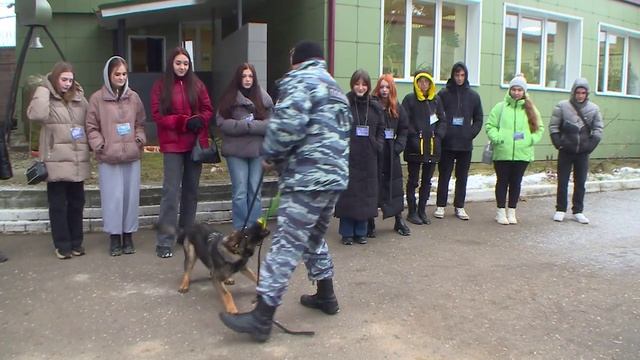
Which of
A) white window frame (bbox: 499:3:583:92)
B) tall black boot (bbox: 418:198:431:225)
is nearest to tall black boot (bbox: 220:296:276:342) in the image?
tall black boot (bbox: 418:198:431:225)

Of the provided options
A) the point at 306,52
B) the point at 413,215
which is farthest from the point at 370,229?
the point at 306,52

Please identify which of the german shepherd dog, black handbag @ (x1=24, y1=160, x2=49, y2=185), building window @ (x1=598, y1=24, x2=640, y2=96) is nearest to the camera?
the german shepherd dog

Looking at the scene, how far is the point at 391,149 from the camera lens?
6336mm

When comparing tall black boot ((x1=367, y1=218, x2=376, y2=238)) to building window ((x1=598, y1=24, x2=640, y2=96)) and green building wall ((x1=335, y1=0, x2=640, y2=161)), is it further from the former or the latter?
building window ((x1=598, y1=24, x2=640, y2=96))

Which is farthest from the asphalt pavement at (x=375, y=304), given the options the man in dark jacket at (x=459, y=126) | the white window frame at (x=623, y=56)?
the white window frame at (x=623, y=56)

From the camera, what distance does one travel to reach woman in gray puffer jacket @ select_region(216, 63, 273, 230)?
568cm

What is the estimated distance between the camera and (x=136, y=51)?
46.8 ft

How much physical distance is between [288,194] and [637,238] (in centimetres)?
497

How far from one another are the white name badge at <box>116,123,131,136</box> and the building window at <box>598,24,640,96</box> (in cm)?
1287

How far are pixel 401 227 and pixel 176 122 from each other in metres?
2.81

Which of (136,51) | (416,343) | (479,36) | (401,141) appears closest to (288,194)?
(416,343)

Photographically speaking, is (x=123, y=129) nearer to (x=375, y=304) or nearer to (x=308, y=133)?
(x=308, y=133)

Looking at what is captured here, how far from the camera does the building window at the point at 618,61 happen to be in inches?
583

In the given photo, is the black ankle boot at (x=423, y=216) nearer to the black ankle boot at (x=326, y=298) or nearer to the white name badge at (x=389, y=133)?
the white name badge at (x=389, y=133)
